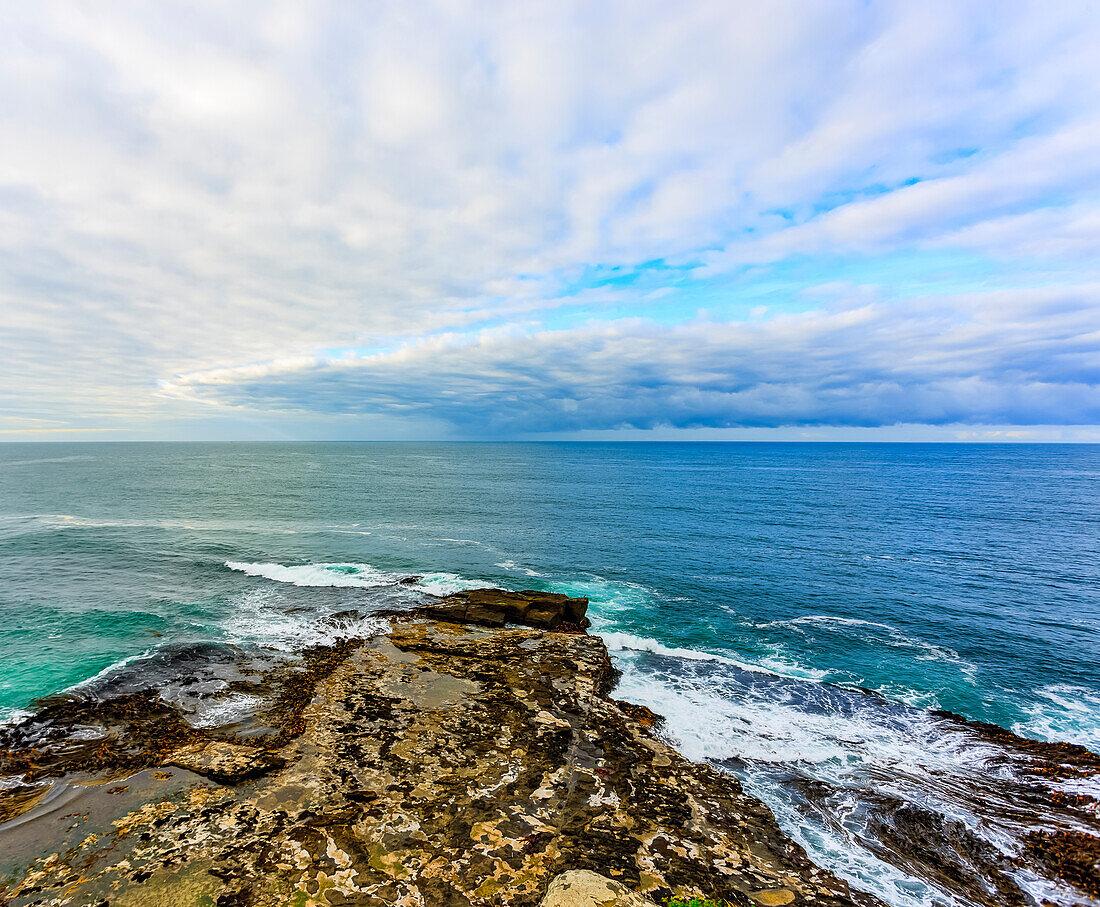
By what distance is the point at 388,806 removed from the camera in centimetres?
1587

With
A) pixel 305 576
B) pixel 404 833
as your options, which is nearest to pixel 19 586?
pixel 305 576

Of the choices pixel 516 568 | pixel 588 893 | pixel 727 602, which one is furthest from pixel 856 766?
pixel 516 568

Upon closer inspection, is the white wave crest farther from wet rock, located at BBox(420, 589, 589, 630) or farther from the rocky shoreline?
the rocky shoreline

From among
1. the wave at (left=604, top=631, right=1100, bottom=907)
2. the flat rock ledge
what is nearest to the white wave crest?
the flat rock ledge

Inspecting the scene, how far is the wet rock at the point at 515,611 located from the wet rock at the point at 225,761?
14935 millimetres

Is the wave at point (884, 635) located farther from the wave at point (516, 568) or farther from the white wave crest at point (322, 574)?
the white wave crest at point (322, 574)

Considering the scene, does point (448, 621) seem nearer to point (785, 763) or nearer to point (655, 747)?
point (655, 747)

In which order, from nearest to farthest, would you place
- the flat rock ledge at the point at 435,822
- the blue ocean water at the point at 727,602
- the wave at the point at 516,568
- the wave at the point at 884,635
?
the flat rock ledge at the point at 435,822, the blue ocean water at the point at 727,602, the wave at the point at 884,635, the wave at the point at 516,568

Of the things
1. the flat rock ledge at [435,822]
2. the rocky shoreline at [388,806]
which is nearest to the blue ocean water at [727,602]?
the flat rock ledge at [435,822]

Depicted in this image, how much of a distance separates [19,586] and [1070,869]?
64339 millimetres

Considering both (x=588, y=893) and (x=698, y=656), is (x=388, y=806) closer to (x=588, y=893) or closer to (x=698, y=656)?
(x=588, y=893)

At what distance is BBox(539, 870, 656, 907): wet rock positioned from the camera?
40.7ft

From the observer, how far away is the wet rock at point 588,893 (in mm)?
12398

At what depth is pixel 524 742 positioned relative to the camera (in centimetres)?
1964
